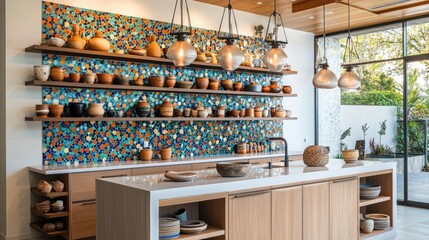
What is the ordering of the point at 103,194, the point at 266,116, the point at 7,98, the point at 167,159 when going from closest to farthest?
the point at 103,194
the point at 7,98
the point at 167,159
the point at 266,116

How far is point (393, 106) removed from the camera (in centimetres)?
771

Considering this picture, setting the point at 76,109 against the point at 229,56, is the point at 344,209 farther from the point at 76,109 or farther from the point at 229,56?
the point at 76,109

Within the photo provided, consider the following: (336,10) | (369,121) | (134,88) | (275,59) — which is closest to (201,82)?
(134,88)

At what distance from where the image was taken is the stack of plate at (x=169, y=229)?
3.27 meters

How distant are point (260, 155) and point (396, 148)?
252 centimetres

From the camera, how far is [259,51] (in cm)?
766

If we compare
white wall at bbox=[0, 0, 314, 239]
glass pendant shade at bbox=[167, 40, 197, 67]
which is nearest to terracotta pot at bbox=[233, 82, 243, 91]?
white wall at bbox=[0, 0, 314, 239]

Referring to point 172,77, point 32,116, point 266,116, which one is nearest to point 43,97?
point 32,116

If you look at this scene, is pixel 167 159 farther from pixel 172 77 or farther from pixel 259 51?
pixel 259 51

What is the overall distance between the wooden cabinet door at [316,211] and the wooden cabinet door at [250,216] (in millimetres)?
513

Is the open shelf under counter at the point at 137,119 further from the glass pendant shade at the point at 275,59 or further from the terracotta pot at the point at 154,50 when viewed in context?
the glass pendant shade at the point at 275,59

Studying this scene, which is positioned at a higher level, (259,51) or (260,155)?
(259,51)

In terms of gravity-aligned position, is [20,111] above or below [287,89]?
below

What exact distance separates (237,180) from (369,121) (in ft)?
16.8
